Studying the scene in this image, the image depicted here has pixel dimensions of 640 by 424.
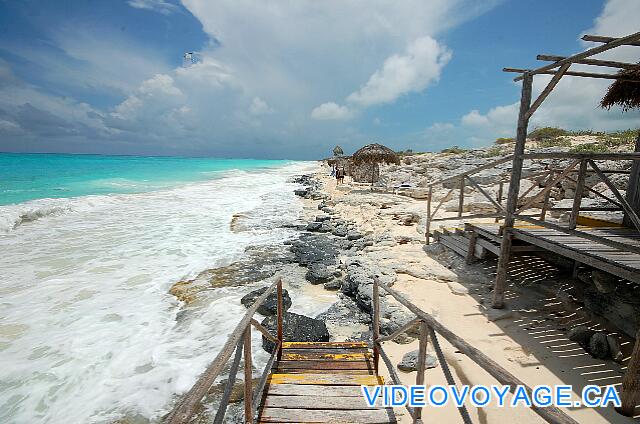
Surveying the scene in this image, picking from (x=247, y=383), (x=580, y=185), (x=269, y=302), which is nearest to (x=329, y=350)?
(x=247, y=383)

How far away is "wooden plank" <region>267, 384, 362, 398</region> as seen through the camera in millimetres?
3389

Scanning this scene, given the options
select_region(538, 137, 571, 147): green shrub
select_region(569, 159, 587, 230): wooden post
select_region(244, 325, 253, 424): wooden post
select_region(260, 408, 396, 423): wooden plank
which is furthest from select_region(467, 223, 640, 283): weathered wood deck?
select_region(538, 137, 571, 147): green shrub

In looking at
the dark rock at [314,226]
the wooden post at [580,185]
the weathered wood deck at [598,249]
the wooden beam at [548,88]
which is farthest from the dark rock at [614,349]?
the dark rock at [314,226]

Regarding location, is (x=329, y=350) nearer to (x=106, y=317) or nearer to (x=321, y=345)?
(x=321, y=345)

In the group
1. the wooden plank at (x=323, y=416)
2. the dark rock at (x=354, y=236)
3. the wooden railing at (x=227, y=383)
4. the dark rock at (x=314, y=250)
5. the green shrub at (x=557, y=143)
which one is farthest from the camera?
the green shrub at (x=557, y=143)

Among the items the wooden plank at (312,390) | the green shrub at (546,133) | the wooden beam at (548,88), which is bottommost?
the wooden plank at (312,390)

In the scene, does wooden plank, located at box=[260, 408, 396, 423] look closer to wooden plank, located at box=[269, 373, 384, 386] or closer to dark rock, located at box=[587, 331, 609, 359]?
wooden plank, located at box=[269, 373, 384, 386]

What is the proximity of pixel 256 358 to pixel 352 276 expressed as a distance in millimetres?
3040

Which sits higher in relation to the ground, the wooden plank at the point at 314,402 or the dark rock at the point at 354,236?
the dark rock at the point at 354,236

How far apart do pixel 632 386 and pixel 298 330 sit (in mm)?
4375

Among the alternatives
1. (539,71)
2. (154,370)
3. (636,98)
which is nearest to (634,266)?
(539,71)

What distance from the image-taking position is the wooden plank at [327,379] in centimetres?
363

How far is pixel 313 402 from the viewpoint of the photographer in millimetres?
3236

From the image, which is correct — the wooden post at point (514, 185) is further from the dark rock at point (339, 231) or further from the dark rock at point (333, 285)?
the dark rock at point (339, 231)
